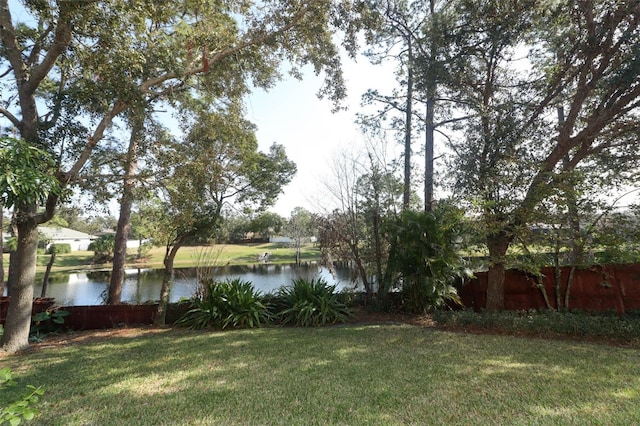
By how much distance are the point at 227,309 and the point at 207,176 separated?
8.83 feet

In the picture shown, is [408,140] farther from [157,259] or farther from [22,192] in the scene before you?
[157,259]

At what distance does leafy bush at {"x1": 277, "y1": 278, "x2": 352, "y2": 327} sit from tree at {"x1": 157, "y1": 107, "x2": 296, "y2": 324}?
8.12 feet

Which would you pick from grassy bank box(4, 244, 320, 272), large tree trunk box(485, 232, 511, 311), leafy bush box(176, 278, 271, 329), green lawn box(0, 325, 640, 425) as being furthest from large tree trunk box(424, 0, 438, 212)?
grassy bank box(4, 244, 320, 272)

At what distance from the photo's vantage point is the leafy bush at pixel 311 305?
6.53 meters

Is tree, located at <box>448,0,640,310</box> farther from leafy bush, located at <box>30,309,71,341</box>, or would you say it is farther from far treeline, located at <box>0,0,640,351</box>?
leafy bush, located at <box>30,309,71,341</box>

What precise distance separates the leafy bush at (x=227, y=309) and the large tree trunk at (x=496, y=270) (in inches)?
179

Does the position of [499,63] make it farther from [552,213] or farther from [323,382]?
[323,382]

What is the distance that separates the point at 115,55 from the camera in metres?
4.47

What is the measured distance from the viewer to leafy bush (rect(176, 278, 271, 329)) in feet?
21.0

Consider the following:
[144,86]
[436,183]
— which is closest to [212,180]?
[144,86]

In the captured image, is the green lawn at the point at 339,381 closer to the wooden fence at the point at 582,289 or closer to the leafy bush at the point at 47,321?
the leafy bush at the point at 47,321

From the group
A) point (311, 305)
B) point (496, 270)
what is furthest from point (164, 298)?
point (496, 270)

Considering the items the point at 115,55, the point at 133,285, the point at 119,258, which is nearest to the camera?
the point at 115,55

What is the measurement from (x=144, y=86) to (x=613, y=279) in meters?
8.64
